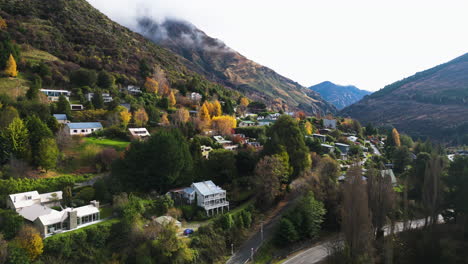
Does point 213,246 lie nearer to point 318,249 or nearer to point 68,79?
point 318,249

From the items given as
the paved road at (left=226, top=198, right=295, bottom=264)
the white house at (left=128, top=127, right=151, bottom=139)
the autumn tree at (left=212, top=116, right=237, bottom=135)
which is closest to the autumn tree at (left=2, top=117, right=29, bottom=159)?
the white house at (left=128, top=127, right=151, bottom=139)

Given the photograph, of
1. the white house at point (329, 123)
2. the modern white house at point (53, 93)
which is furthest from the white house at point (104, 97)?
the white house at point (329, 123)

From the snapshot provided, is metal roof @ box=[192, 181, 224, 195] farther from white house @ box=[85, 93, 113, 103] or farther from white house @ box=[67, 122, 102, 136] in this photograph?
white house @ box=[85, 93, 113, 103]

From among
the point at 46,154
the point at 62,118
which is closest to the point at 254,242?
the point at 46,154

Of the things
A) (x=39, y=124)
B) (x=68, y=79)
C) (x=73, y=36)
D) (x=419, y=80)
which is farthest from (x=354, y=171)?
(x=419, y=80)

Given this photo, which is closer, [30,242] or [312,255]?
[30,242]

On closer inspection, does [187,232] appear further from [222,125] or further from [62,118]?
[62,118]
